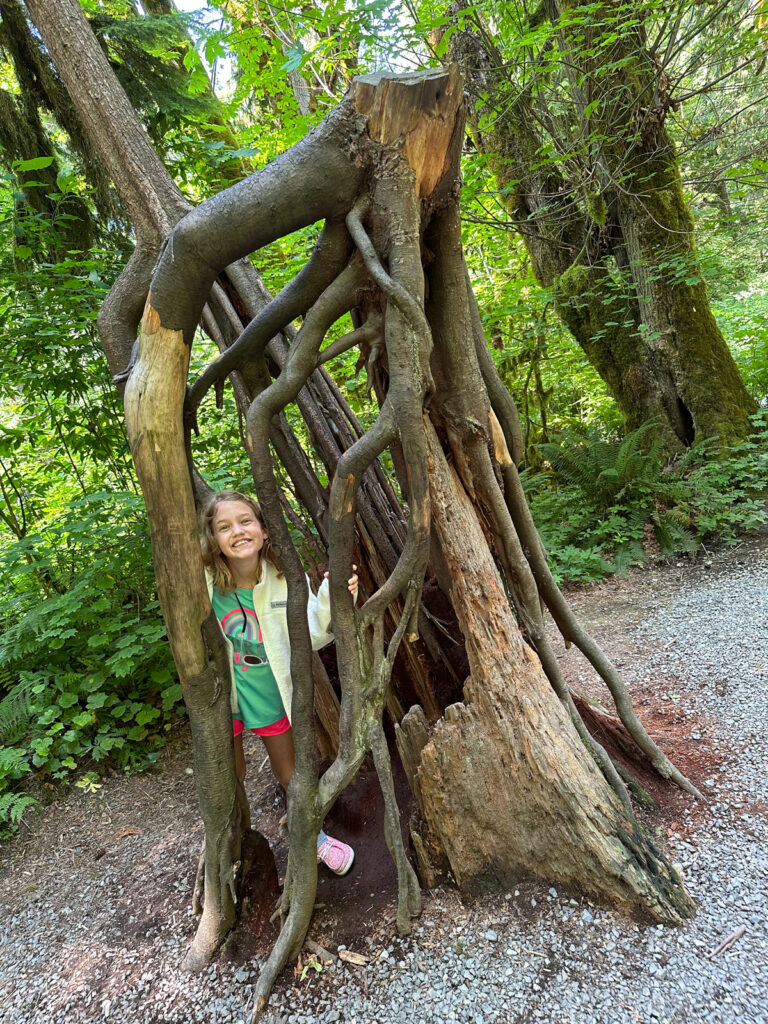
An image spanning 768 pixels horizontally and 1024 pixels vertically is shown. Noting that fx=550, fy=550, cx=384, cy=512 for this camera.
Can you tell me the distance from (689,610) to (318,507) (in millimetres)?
3003

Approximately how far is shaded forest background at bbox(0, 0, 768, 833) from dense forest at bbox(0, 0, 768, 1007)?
0.03m

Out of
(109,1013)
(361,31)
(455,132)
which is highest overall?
(361,31)

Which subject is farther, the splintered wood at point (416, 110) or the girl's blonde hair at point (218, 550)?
the girl's blonde hair at point (218, 550)

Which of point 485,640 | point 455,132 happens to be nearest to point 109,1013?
point 485,640

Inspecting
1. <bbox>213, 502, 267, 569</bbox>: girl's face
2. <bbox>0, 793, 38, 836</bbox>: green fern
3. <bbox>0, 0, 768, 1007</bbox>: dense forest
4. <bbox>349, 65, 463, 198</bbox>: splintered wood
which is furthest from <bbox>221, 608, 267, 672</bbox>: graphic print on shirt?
<bbox>349, 65, 463, 198</bbox>: splintered wood

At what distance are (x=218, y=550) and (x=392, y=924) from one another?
4.96 feet

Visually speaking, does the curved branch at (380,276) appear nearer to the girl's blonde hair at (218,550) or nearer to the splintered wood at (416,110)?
the splintered wood at (416,110)

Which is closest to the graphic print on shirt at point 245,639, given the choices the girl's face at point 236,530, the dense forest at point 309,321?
the girl's face at point 236,530

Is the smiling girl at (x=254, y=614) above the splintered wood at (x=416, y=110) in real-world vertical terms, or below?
below

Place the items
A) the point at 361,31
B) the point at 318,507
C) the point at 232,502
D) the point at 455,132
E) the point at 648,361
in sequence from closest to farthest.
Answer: the point at 455,132, the point at 232,502, the point at 318,507, the point at 361,31, the point at 648,361

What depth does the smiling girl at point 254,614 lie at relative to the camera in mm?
2191

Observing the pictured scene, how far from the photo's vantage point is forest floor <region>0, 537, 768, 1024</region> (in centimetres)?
163

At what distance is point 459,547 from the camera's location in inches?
82.7

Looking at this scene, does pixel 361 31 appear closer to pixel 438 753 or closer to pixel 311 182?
pixel 311 182
